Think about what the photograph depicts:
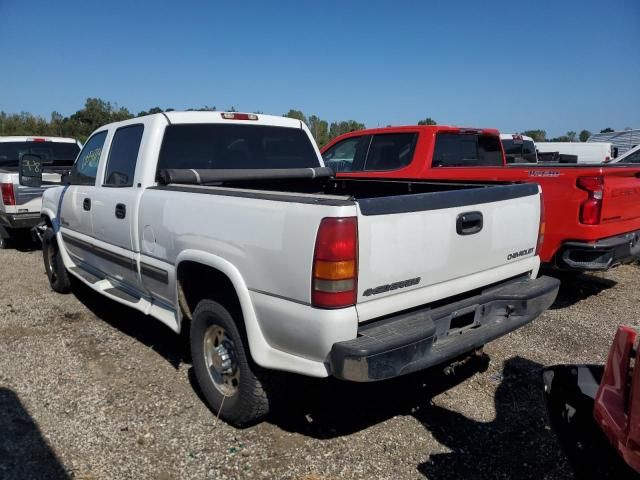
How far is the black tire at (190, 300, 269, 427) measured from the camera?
9.32ft

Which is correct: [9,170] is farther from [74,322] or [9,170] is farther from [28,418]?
[28,418]

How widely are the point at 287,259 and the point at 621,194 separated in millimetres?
3867

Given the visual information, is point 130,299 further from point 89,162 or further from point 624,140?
point 624,140

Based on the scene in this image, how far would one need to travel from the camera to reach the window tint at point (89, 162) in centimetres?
470

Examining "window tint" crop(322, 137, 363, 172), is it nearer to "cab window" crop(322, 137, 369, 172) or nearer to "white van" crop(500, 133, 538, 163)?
"cab window" crop(322, 137, 369, 172)

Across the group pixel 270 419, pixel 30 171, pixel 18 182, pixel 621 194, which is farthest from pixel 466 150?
pixel 18 182

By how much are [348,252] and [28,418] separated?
2.46 m

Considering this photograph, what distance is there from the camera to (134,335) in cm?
469

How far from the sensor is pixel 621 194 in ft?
15.7

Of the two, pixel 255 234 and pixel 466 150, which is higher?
pixel 466 150

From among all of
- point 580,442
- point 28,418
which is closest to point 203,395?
point 28,418

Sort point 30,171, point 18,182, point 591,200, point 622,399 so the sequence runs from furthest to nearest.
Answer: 1. point 18,182
2. point 30,171
3. point 591,200
4. point 622,399

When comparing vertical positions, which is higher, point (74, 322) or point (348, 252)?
point (348, 252)

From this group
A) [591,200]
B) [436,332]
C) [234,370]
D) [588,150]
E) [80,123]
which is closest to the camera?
[436,332]
